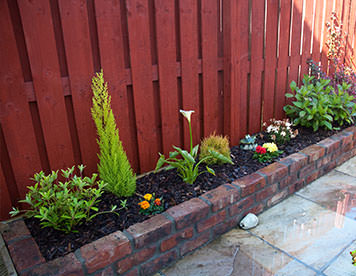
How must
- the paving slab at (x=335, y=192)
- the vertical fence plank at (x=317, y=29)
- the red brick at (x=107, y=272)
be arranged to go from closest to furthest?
the red brick at (x=107, y=272), the paving slab at (x=335, y=192), the vertical fence plank at (x=317, y=29)

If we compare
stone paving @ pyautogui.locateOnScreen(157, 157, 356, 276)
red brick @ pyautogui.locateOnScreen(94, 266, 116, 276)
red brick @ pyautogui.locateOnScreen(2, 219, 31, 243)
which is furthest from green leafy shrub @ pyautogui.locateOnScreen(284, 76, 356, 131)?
red brick @ pyautogui.locateOnScreen(2, 219, 31, 243)

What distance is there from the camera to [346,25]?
4707 mm

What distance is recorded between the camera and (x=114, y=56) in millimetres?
2504

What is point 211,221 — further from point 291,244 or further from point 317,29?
point 317,29

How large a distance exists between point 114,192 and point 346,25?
435 centimetres

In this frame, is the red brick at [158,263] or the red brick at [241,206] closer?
the red brick at [158,263]

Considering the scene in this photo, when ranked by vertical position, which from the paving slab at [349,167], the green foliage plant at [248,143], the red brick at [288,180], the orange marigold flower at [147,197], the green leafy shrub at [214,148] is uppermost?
the green leafy shrub at [214,148]

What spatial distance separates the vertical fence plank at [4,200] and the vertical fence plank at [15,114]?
84mm

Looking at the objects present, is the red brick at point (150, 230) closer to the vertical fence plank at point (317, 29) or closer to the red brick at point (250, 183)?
the red brick at point (250, 183)

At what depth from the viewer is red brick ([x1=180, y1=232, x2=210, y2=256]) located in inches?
90.3

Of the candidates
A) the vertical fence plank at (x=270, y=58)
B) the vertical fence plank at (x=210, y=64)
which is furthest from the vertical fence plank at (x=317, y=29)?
the vertical fence plank at (x=210, y=64)

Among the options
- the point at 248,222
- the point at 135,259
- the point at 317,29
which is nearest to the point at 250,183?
the point at 248,222

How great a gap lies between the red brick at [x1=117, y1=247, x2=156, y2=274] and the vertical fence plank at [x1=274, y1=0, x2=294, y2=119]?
2.66 meters

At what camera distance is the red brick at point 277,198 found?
2.87 meters
